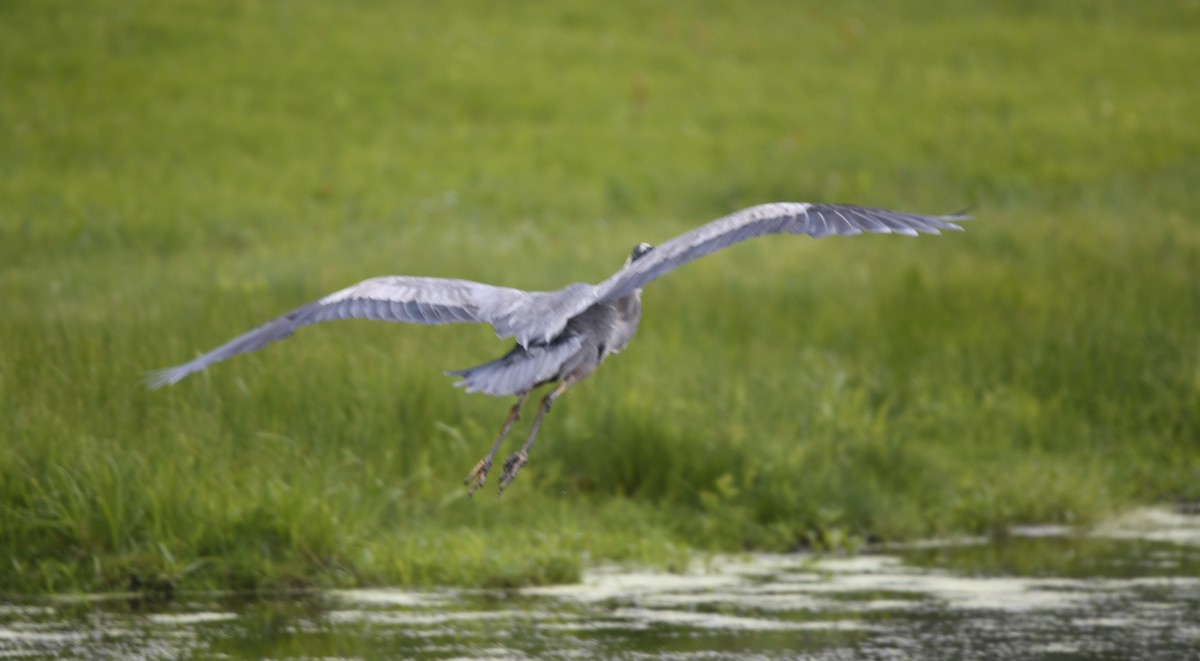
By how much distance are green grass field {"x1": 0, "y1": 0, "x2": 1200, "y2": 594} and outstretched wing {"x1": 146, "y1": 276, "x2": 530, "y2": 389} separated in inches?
57.7

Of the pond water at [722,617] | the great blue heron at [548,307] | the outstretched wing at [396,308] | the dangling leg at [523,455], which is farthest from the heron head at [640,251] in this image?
the pond water at [722,617]

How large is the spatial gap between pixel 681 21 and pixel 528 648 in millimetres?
19492

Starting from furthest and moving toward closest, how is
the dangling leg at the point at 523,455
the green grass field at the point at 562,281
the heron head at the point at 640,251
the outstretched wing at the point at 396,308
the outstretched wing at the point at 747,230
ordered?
1. the green grass field at the point at 562,281
2. the heron head at the point at 640,251
3. the dangling leg at the point at 523,455
4. the outstretched wing at the point at 396,308
5. the outstretched wing at the point at 747,230

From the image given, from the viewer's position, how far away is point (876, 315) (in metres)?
10.7

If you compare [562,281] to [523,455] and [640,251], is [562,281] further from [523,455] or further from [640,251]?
[523,455]

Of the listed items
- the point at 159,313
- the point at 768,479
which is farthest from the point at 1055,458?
the point at 159,313

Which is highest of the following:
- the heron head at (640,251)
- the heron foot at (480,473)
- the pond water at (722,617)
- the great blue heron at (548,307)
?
the heron head at (640,251)

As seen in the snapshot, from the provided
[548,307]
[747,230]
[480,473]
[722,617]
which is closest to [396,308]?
[548,307]

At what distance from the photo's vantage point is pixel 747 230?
555 cm

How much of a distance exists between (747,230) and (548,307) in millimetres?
852

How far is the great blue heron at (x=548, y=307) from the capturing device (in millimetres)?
5574

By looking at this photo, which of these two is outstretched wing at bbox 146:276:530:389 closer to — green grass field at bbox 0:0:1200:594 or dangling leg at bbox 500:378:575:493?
dangling leg at bbox 500:378:575:493

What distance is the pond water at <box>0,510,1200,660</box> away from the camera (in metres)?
6.23

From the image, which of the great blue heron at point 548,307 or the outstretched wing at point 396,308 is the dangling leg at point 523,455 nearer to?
the great blue heron at point 548,307
